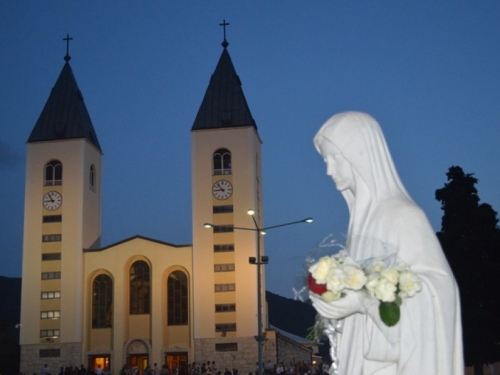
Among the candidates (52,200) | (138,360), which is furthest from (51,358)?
(52,200)

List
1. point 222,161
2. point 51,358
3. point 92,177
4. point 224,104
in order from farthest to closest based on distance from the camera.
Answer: point 92,177, point 224,104, point 222,161, point 51,358

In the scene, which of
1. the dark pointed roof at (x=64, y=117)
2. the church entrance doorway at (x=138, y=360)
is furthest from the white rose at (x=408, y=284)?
the dark pointed roof at (x=64, y=117)

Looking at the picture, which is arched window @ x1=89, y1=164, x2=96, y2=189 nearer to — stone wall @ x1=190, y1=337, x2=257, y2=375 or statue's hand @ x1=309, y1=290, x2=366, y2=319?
stone wall @ x1=190, y1=337, x2=257, y2=375

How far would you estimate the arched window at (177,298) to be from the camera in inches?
2086

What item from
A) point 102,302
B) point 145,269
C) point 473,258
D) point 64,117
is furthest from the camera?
point 64,117

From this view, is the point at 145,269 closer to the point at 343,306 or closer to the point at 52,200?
the point at 52,200

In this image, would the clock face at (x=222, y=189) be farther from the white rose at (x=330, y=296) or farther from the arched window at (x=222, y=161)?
the white rose at (x=330, y=296)

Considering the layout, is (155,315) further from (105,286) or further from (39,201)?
(39,201)

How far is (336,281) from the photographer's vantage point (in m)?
3.32

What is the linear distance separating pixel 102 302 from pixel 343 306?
52644 mm

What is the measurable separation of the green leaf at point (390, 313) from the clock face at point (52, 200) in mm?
53650

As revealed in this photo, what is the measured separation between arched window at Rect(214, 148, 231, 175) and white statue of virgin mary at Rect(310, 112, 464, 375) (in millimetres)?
49914

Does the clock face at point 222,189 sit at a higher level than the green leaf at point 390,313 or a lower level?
higher

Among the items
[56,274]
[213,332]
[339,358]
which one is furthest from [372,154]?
[56,274]
